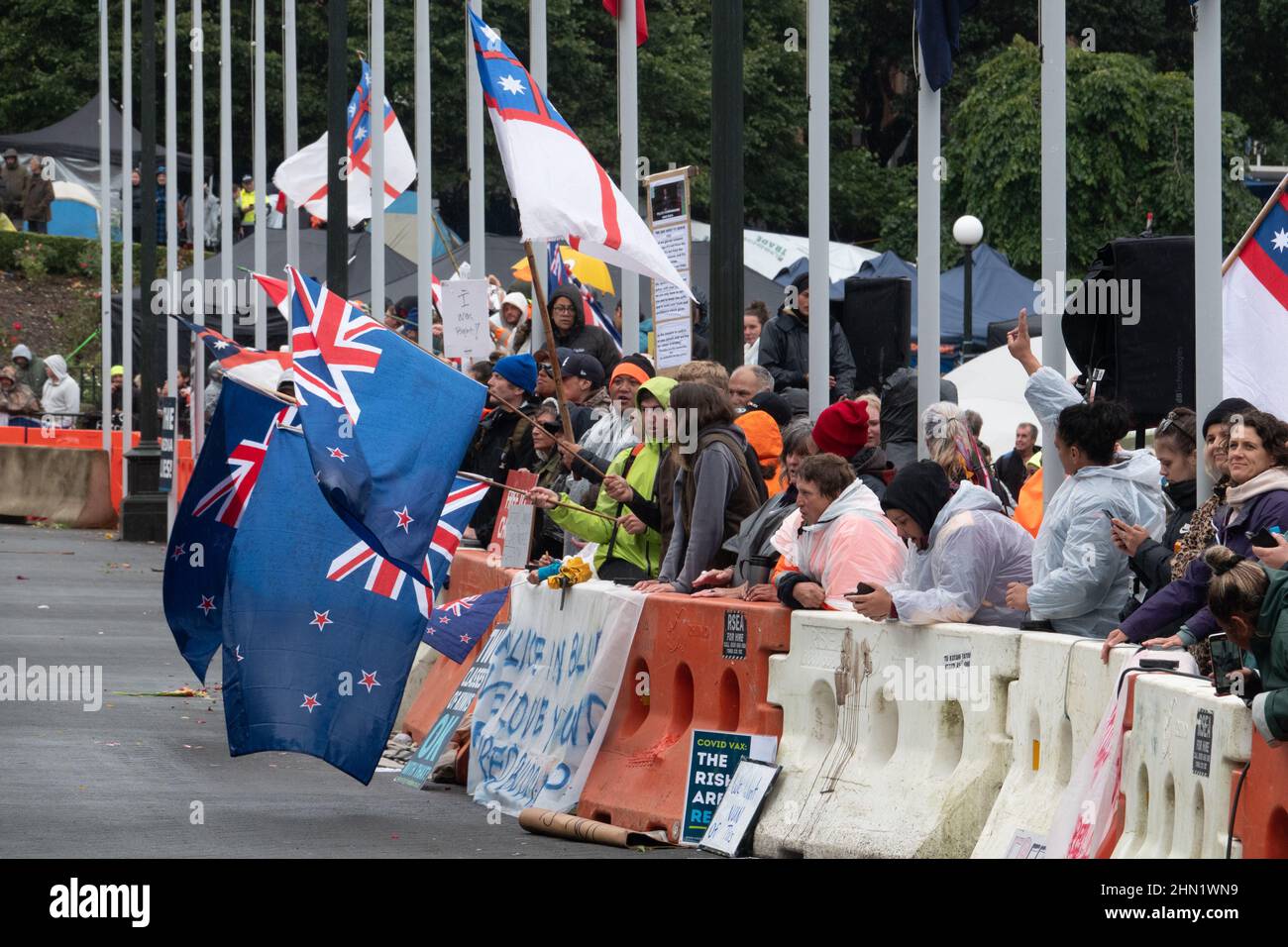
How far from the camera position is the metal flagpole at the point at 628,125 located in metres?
18.4

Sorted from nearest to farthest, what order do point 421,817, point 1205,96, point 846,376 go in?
1. point 1205,96
2. point 421,817
3. point 846,376

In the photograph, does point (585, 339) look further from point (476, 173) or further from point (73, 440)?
point (73, 440)

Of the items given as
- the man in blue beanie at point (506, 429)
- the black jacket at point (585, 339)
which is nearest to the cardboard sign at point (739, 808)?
the man in blue beanie at point (506, 429)

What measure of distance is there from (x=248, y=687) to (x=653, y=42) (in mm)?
40218

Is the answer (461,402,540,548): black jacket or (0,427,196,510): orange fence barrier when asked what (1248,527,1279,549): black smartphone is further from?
(0,427,196,510): orange fence barrier

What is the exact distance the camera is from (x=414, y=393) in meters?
11.9

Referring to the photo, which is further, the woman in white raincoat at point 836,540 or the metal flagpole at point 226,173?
the metal flagpole at point 226,173

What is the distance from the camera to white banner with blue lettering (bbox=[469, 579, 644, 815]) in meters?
11.8

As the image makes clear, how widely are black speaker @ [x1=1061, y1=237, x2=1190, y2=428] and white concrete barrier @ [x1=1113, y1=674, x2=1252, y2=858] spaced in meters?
2.77

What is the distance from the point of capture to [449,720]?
13422 millimetres

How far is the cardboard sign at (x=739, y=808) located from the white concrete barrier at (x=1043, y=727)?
5.15 feet

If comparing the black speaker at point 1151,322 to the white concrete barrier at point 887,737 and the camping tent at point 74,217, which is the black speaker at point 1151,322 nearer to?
the white concrete barrier at point 887,737
